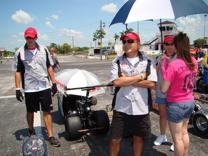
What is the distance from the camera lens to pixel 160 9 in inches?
137

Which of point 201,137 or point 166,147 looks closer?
point 166,147

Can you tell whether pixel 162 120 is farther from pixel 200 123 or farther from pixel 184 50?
pixel 184 50

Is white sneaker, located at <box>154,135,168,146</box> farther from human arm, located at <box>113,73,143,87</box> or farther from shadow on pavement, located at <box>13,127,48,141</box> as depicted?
shadow on pavement, located at <box>13,127,48,141</box>

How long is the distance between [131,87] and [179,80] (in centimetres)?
59

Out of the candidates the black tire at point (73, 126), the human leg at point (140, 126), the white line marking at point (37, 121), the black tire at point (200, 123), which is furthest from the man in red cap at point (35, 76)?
the black tire at point (200, 123)

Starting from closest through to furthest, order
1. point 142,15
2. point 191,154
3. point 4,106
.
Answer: point 142,15
point 191,154
point 4,106

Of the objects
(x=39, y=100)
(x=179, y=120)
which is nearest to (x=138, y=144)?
(x=179, y=120)

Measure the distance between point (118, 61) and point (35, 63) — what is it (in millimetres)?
1757

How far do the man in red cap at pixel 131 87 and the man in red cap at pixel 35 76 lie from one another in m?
1.59

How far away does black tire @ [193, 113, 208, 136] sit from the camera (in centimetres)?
460

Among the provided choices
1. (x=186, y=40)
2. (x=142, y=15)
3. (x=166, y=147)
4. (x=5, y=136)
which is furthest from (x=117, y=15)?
(x=5, y=136)

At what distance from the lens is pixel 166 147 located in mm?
4289

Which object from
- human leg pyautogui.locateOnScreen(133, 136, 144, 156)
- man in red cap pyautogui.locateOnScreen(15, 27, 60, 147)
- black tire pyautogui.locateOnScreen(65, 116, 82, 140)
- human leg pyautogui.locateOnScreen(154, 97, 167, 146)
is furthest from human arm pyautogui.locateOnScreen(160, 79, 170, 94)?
man in red cap pyautogui.locateOnScreen(15, 27, 60, 147)

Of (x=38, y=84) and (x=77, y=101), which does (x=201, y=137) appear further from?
(x=38, y=84)
